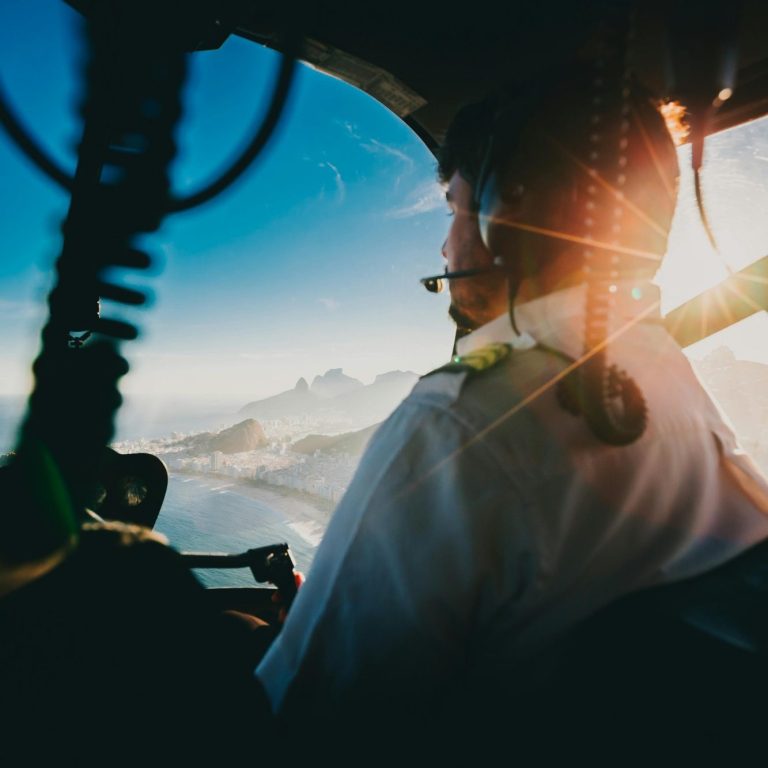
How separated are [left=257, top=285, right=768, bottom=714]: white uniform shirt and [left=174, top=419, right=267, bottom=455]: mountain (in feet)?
13.3

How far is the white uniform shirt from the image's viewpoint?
638mm

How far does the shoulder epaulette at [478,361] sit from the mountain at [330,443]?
244 centimetres

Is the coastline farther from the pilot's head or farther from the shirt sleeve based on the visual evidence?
the pilot's head

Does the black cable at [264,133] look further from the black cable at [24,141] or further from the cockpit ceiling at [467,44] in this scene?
the cockpit ceiling at [467,44]

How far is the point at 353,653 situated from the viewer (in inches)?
25.7

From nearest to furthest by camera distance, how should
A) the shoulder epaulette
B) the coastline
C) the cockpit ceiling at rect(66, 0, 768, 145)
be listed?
the shoulder epaulette < the cockpit ceiling at rect(66, 0, 768, 145) < the coastline

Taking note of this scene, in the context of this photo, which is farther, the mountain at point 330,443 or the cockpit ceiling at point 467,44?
the mountain at point 330,443

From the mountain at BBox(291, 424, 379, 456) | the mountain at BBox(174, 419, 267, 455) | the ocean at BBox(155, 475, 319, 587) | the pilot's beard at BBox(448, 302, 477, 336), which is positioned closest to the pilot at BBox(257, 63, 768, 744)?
the pilot's beard at BBox(448, 302, 477, 336)

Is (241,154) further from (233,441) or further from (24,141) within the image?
(233,441)

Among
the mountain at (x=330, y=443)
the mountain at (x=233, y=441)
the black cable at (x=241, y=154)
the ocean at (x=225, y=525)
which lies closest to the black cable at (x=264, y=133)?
the black cable at (x=241, y=154)

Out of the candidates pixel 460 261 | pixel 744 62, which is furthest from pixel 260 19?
pixel 744 62

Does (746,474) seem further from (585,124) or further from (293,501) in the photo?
(293,501)

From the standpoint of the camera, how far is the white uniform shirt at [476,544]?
638 millimetres

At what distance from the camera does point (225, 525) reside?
3.38 meters
